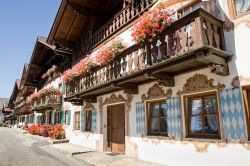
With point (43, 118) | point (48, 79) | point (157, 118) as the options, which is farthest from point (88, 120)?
point (43, 118)

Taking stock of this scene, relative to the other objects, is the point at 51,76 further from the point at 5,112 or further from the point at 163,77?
the point at 5,112

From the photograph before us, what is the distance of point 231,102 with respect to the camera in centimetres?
561

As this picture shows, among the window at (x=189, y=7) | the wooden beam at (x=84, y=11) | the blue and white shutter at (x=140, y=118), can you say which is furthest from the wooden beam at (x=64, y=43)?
the window at (x=189, y=7)

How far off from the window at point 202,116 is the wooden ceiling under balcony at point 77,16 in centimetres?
870

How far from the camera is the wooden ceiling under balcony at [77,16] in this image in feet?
44.6

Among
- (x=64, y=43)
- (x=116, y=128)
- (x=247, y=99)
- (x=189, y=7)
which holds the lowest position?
(x=116, y=128)

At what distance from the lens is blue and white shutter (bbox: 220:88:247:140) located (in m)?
5.34

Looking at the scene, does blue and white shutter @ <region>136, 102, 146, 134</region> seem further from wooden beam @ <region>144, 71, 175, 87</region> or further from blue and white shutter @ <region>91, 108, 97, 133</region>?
blue and white shutter @ <region>91, 108, 97, 133</region>

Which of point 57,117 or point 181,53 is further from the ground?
point 181,53

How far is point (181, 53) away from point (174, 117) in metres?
2.39

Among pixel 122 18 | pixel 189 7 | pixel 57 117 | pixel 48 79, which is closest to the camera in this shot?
pixel 189 7

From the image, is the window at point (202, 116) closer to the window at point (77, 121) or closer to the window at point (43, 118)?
the window at point (77, 121)

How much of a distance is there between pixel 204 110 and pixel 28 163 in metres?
7.22

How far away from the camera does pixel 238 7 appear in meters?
5.95
